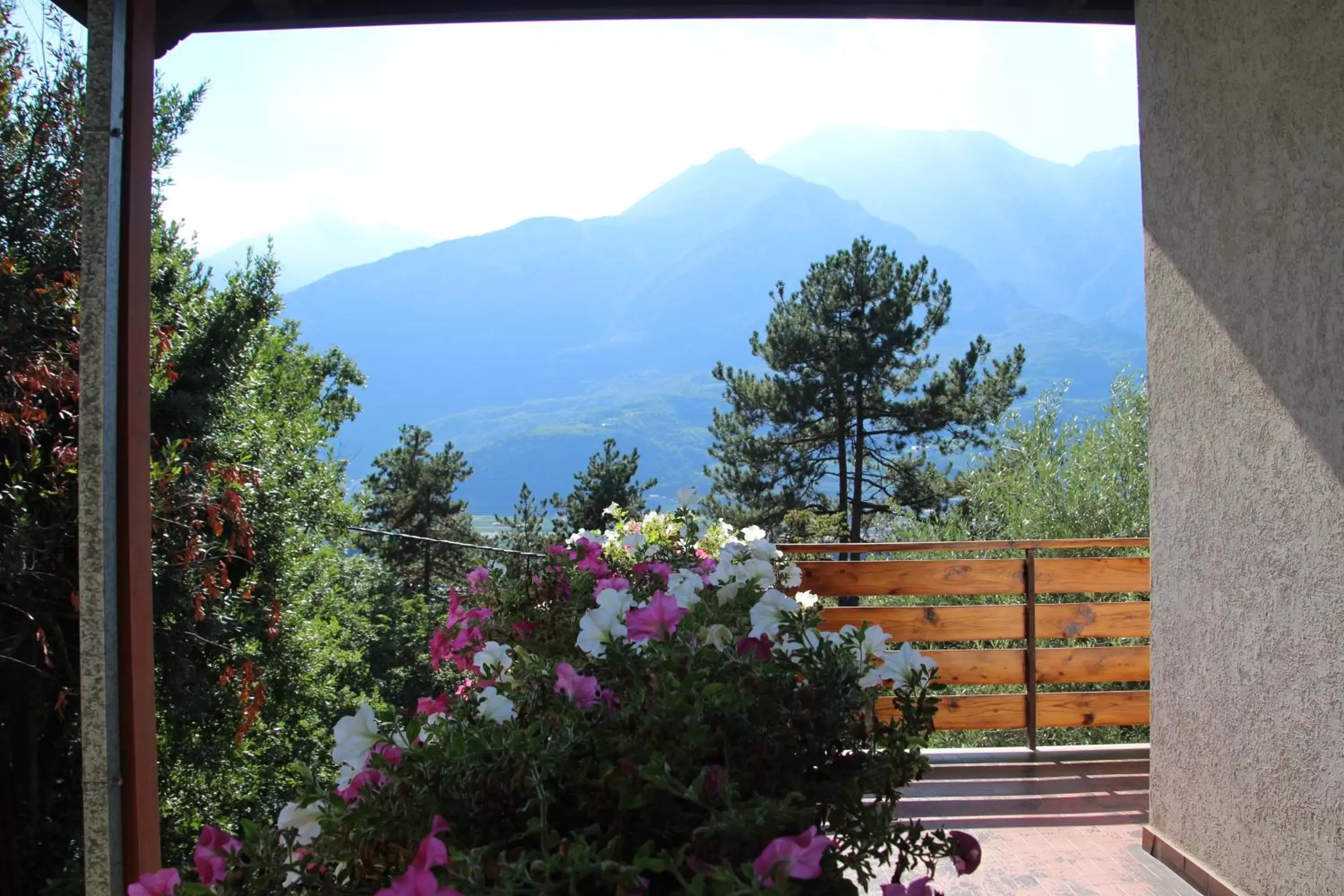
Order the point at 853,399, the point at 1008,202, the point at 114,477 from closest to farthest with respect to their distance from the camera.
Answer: the point at 114,477, the point at 853,399, the point at 1008,202

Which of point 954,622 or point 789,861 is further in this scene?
point 954,622

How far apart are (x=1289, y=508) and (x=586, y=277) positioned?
5567 inches

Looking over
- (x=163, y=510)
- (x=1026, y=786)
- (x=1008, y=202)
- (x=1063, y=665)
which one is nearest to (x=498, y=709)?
(x=1026, y=786)

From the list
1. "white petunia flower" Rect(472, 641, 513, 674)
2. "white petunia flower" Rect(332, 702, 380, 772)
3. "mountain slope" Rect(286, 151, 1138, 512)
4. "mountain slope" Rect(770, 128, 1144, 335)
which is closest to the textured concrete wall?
"white petunia flower" Rect(472, 641, 513, 674)

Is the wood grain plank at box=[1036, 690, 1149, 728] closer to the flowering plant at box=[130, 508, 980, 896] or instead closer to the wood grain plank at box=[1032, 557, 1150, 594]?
the wood grain plank at box=[1032, 557, 1150, 594]

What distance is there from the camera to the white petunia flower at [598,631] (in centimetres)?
103

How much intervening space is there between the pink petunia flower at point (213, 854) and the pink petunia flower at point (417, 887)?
214 mm

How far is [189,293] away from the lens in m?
6.08

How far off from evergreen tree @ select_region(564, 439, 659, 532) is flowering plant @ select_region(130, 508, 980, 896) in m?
16.5

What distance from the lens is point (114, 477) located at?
69.4 inches

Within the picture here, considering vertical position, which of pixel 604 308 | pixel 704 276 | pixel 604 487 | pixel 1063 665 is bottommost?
pixel 1063 665

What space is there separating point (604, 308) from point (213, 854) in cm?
13776

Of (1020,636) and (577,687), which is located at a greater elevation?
(577,687)

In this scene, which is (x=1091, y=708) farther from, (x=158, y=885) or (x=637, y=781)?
(x=158, y=885)
